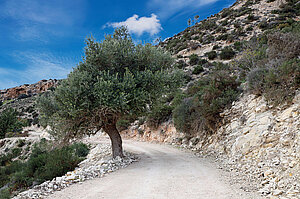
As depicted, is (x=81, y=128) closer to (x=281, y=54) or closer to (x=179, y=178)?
(x=179, y=178)

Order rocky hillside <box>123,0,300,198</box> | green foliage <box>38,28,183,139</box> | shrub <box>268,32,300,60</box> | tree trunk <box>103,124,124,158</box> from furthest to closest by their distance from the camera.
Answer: tree trunk <box>103,124,124,158</box>, shrub <box>268,32,300,60</box>, green foliage <box>38,28,183,139</box>, rocky hillside <box>123,0,300,198</box>

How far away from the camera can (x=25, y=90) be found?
91.2 metres

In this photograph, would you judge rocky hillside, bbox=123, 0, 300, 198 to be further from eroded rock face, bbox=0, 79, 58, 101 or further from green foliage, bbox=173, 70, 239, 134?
eroded rock face, bbox=0, 79, 58, 101

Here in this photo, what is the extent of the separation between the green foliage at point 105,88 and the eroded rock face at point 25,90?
85.0 meters

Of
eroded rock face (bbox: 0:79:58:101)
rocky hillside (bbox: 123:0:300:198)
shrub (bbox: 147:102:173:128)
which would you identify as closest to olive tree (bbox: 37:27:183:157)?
rocky hillside (bbox: 123:0:300:198)

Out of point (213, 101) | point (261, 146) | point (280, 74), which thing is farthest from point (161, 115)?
point (261, 146)

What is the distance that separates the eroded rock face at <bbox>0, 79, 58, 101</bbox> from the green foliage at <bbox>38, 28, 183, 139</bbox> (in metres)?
85.0

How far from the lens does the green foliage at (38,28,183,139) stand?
943cm

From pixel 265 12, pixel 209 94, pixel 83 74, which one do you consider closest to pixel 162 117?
pixel 209 94

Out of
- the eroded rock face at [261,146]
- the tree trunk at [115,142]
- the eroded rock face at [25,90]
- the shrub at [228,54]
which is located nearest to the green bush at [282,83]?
the eroded rock face at [261,146]

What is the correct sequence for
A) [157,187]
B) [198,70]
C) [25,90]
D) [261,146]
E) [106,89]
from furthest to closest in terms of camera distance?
[25,90], [198,70], [106,89], [261,146], [157,187]

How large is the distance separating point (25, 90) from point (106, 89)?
331 feet

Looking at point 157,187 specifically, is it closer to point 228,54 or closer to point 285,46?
point 285,46

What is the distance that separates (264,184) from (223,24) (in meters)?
43.3
